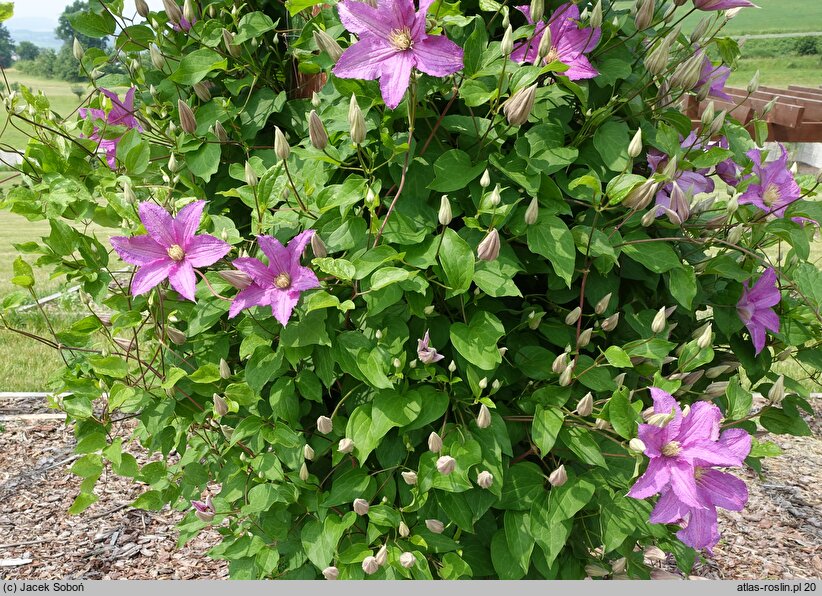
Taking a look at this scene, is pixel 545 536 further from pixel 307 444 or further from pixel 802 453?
pixel 802 453

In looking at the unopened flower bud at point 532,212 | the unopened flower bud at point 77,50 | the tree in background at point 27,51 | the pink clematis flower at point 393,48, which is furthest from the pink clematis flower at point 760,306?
the tree in background at point 27,51

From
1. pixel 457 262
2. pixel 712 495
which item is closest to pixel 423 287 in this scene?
pixel 457 262

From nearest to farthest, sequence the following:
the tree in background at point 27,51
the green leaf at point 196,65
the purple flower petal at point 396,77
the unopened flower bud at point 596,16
Answer: the purple flower petal at point 396,77 < the unopened flower bud at point 596,16 < the green leaf at point 196,65 < the tree in background at point 27,51

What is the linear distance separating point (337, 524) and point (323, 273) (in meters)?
0.50

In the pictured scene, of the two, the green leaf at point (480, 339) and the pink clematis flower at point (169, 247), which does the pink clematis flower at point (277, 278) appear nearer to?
the pink clematis flower at point (169, 247)

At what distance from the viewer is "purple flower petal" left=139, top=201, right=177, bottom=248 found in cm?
107

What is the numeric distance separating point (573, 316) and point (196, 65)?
34.3 inches

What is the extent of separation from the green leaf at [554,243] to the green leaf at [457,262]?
111 millimetres

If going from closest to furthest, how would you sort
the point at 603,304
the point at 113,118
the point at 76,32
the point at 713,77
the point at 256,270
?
the point at 256,270
the point at 603,304
the point at 713,77
the point at 113,118
the point at 76,32

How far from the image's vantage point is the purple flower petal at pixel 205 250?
1059 mm

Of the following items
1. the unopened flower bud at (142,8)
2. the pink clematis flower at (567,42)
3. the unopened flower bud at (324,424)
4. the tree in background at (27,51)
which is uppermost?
the unopened flower bud at (142,8)

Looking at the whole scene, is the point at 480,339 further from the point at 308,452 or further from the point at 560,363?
the point at 308,452

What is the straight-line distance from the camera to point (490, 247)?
99 cm

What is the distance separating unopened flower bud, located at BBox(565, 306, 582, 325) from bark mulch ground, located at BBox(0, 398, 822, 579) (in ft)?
4.04
